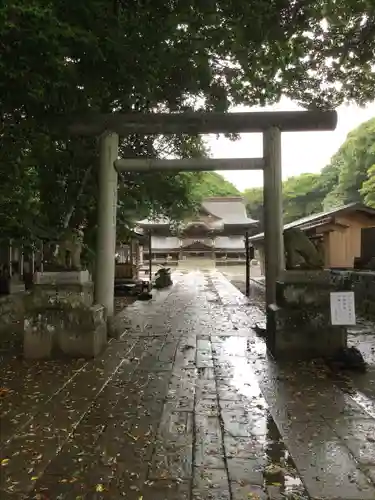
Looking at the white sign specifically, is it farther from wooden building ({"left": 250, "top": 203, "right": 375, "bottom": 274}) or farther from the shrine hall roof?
the shrine hall roof

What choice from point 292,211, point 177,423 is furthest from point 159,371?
point 292,211

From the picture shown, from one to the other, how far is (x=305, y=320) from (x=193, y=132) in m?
3.99

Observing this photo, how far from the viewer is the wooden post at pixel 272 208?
27.5 ft

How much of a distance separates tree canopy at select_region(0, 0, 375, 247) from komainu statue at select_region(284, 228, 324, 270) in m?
3.24

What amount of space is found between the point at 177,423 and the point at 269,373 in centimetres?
212

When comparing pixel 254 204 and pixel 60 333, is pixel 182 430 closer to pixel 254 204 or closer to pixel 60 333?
pixel 60 333

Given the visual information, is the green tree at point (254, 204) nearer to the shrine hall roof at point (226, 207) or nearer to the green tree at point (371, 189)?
the shrine hall roof at point (226, 207)

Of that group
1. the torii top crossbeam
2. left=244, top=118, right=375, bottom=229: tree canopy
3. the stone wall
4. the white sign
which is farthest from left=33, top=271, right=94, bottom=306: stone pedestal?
left=244, top=118, right=375, bottom=229: tree canopy

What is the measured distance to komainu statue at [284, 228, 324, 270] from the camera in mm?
6926

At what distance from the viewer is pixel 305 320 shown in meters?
6.61

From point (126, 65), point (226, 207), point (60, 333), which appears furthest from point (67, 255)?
point (226, 207)

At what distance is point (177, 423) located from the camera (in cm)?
418

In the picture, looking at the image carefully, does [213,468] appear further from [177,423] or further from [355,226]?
[355,226]

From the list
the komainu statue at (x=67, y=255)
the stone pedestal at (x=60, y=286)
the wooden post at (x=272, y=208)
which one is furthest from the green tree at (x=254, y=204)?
the stone pedestal at (x=60, y=286)
